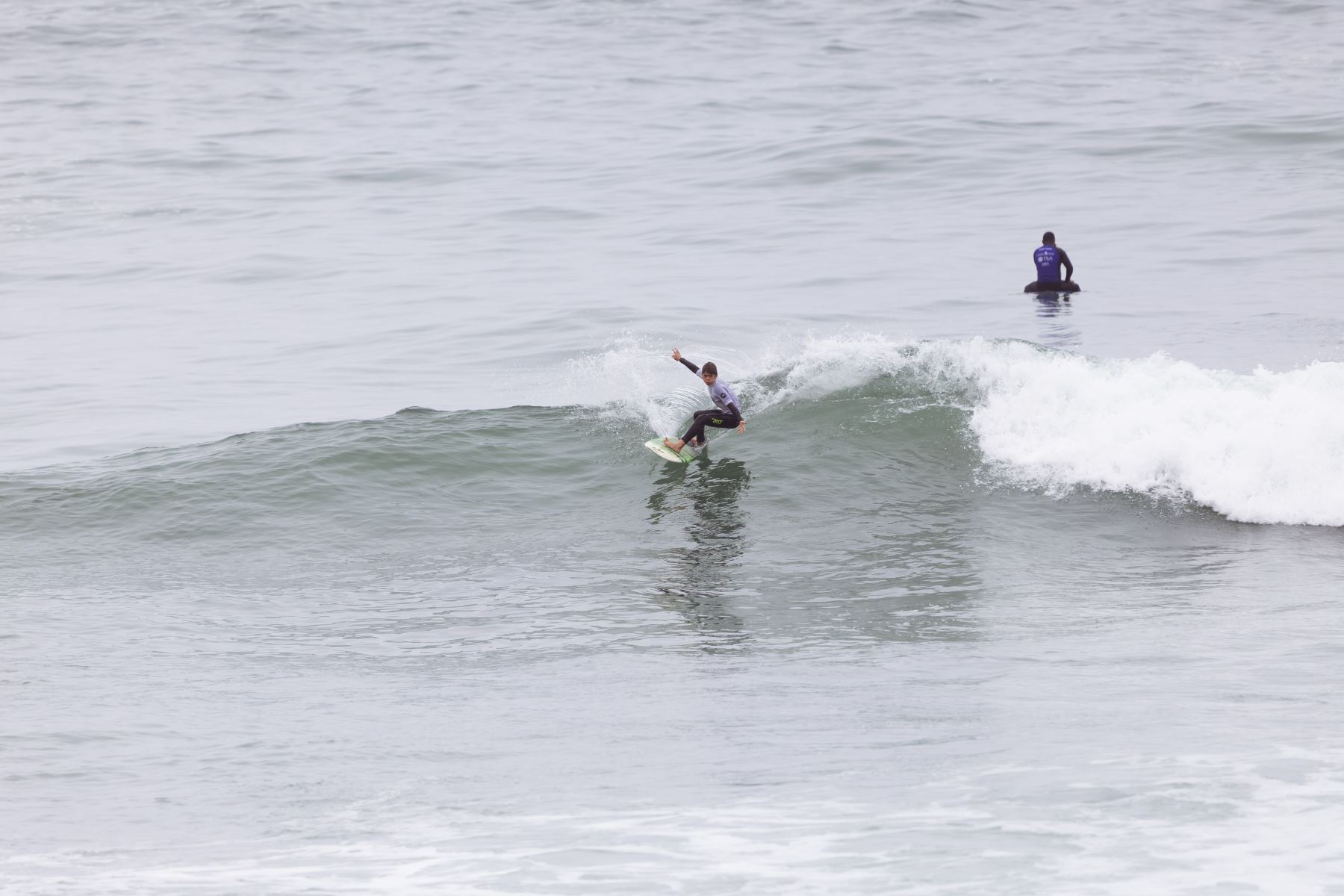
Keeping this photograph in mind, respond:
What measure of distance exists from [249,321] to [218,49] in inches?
1381

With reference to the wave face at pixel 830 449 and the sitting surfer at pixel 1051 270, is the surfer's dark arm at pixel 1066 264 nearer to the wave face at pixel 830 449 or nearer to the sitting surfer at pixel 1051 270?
the sitting surfer at pixel 1051 270

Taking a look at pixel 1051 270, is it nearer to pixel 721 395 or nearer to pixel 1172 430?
pixel 1172 430

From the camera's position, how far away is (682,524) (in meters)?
13.8

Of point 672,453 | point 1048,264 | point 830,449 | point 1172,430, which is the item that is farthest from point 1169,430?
point 1048,264

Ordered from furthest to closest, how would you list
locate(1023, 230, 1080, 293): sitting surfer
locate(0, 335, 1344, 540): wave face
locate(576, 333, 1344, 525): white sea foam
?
locate(1023, 230, 1080, 293): sitting surfer, locate(0, 335, 1344, 540): wave face, locate(576, 333, 1344, 525): white sea foam

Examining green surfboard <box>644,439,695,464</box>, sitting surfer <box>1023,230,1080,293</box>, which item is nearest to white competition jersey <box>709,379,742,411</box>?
green surfboard <box>644,439,695,464</box>

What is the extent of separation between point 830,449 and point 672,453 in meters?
1.72

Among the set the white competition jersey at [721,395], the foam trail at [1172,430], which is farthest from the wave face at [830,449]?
the white competition jersey at [721,395]

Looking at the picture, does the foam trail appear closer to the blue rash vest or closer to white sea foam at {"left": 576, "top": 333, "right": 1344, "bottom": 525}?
white sea foam at {"left": 576, "top": 333, "right": 1344, "bottom": 525}

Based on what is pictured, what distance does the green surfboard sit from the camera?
15.3 meters

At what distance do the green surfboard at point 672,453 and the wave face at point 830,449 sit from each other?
30 centimetres

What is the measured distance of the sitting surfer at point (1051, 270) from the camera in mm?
24609

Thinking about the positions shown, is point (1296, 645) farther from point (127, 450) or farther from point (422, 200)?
point (422, 200)

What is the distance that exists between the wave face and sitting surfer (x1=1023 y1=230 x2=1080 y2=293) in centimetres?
791
